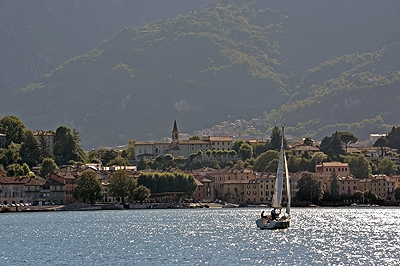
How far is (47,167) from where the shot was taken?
18812cm

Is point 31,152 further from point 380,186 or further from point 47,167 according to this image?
point 380,186

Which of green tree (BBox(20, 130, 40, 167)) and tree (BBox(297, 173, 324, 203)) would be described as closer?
tree (BBox(297, 173, 324, 203))

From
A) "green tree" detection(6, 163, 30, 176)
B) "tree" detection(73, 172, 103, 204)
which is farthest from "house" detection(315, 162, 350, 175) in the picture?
"green tree" detection(6, 163, 30, 176)

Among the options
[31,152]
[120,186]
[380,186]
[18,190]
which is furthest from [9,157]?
[380,186]

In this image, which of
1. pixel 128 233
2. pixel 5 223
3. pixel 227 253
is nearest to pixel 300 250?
pixel 227 253

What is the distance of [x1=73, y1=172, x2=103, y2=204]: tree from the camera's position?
16088 cm

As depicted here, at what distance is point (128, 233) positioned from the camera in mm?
96812

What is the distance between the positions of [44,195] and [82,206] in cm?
1243

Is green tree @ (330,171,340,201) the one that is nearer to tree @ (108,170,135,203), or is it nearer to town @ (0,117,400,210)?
town @ (0,117,400,210)

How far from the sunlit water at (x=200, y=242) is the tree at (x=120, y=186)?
43517 millimetres

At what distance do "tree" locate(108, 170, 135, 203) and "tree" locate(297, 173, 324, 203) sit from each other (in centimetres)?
2550

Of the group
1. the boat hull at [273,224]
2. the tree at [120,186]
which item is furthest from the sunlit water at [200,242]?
the tree at [120,186]

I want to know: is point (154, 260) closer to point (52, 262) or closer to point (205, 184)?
point (52, 262)

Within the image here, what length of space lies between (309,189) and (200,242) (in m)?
88.7
